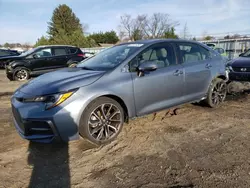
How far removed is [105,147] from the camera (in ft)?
11.2

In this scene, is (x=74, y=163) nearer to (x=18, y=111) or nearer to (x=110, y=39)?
(x=18, y=111)

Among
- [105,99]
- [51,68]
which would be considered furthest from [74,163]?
[51,68]

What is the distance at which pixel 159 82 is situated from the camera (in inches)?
157

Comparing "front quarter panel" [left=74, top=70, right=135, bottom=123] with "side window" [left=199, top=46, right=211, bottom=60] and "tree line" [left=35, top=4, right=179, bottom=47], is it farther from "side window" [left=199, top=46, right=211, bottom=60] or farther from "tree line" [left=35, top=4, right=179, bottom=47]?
"tree line" [left=35, top=4, right=179, bottom=47]

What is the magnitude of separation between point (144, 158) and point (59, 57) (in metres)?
9.78

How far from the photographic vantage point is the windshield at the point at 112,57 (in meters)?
Answer: 3.84

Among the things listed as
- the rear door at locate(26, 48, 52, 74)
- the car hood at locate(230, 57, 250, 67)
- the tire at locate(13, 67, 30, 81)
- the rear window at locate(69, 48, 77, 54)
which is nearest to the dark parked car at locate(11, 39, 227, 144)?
the car hood at locate(230, 57, 250, 67)

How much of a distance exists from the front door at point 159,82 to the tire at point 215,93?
1.02 m

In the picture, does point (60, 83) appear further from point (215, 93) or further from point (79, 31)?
point (79, 31)

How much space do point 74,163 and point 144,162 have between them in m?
0.92

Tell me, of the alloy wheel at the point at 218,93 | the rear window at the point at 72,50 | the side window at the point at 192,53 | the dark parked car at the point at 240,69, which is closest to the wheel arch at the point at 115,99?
the side window at the point at 192,53

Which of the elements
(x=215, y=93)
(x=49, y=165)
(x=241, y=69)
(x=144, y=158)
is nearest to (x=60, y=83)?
(x=49, y=165)

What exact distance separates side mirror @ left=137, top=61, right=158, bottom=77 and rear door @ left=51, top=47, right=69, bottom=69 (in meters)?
8.71

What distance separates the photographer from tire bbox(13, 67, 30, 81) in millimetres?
10770
